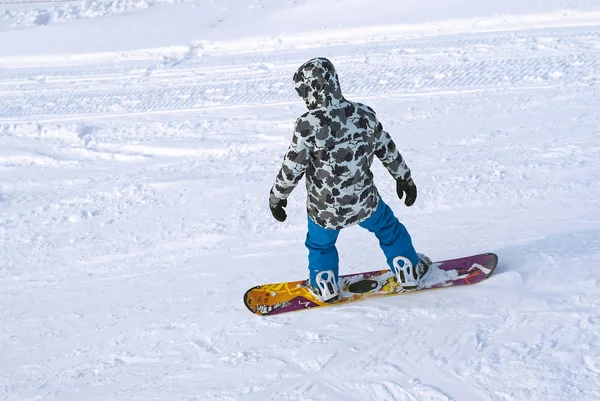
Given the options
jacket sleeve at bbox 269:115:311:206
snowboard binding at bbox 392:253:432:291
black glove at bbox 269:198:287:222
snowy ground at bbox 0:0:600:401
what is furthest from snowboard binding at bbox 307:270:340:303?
jacket sleeve at bbox 269:115:311:206

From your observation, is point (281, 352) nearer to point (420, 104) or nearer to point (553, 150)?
point (553, 150)

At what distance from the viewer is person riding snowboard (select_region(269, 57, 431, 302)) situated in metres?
3.42

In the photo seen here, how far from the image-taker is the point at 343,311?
4.02 metres

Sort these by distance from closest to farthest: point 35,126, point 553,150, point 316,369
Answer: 1. point 316,369
2. point 553,150
3. point 35,126

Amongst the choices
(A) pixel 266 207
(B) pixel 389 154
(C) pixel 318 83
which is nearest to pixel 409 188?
(B) pixel 389 154

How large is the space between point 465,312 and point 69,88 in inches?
229

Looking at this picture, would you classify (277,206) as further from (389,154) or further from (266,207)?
(266,207)

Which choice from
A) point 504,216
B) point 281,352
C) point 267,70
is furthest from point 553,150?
point 267,70

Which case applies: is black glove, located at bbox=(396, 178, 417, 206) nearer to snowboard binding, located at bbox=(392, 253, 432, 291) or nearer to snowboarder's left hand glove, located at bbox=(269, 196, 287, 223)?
snowboard binding, located at bbox=(392, 253, 432, 291)

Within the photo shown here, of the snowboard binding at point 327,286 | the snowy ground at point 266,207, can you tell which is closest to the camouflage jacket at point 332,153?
the snowboard binding at point 327,286

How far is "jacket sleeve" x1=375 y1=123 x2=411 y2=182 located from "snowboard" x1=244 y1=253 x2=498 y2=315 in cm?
66

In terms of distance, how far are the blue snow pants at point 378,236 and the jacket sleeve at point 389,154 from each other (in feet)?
0.62

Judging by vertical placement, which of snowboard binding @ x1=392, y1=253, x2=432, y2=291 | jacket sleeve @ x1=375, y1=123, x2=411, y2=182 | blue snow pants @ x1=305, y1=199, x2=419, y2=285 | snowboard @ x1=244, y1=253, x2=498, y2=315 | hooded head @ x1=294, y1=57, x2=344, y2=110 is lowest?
snowboard @ x1=244, y1=253, x2=498, y2=315

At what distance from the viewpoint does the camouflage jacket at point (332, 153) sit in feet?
11.1
